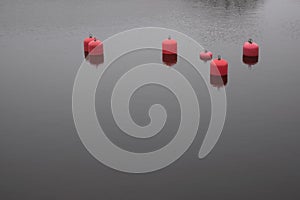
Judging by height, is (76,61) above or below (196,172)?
above

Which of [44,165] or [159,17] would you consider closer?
[44,165]

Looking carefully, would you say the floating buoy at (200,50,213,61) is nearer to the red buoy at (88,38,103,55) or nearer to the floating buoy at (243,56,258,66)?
the floating buoy at (243,56,258,66)

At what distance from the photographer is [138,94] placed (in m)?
11.5

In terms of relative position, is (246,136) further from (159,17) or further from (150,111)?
(159,17)

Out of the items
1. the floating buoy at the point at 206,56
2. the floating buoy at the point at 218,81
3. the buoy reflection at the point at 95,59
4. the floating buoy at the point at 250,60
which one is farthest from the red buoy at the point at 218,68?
the buoy reflection at the point at 95,59

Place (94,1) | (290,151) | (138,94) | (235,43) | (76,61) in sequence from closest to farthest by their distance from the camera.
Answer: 1. (290,151)
2. (138,94)
3. (76,61)
4. (235,43)
5. (94,1)

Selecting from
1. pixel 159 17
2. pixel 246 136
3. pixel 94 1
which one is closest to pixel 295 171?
pixel 246 136

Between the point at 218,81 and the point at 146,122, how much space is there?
9.60 feet

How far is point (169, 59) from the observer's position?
46.0ft

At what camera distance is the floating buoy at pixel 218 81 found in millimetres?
12016

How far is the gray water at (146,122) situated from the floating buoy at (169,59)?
15.0 inches

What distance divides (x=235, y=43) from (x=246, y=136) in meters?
7.16

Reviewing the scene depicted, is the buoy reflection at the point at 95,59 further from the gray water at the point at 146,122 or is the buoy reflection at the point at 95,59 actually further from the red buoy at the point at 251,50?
the red buoy at the point at 251,50

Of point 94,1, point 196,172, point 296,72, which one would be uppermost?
point 94,1
